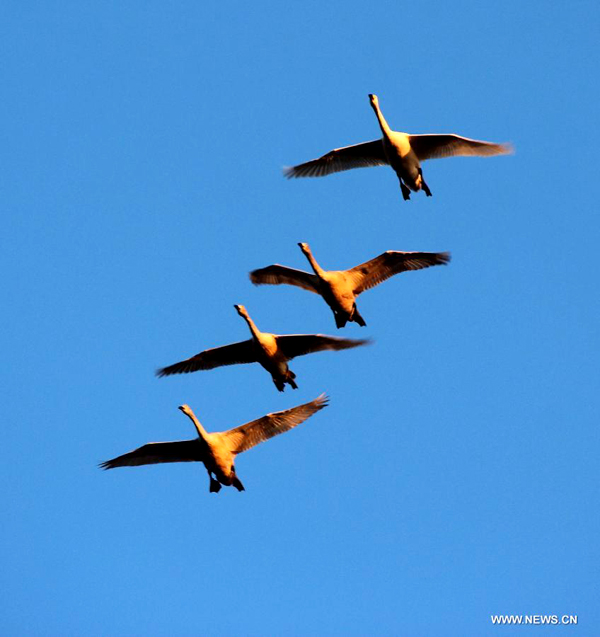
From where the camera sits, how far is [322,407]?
26828 mm

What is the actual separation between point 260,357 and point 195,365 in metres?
2.37

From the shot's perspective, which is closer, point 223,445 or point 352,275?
point 223,445

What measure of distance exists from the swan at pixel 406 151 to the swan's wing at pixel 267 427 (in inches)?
252

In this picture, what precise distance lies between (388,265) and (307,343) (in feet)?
9.61

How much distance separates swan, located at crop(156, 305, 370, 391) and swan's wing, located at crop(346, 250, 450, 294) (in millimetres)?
1659

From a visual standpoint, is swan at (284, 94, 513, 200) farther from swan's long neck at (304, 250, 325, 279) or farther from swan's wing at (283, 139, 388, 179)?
swan's long neck at (304, 250, 325, 279)

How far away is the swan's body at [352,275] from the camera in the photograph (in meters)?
27.1

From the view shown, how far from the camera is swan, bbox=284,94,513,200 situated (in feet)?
92.1

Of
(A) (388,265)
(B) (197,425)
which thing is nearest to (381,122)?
(A) (388,265)

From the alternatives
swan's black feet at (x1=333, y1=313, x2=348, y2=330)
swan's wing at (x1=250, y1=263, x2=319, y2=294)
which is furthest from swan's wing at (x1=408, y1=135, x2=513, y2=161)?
swan's black feet at (x1=333, y1=313, x2=348, y2=330)

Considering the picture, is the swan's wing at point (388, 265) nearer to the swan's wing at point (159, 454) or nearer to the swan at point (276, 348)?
the swan at point (276, 348)

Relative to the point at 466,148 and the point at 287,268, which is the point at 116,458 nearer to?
the point at 287,268

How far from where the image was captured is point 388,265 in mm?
27656

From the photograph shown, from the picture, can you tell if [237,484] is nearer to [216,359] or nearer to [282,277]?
[216,359]
